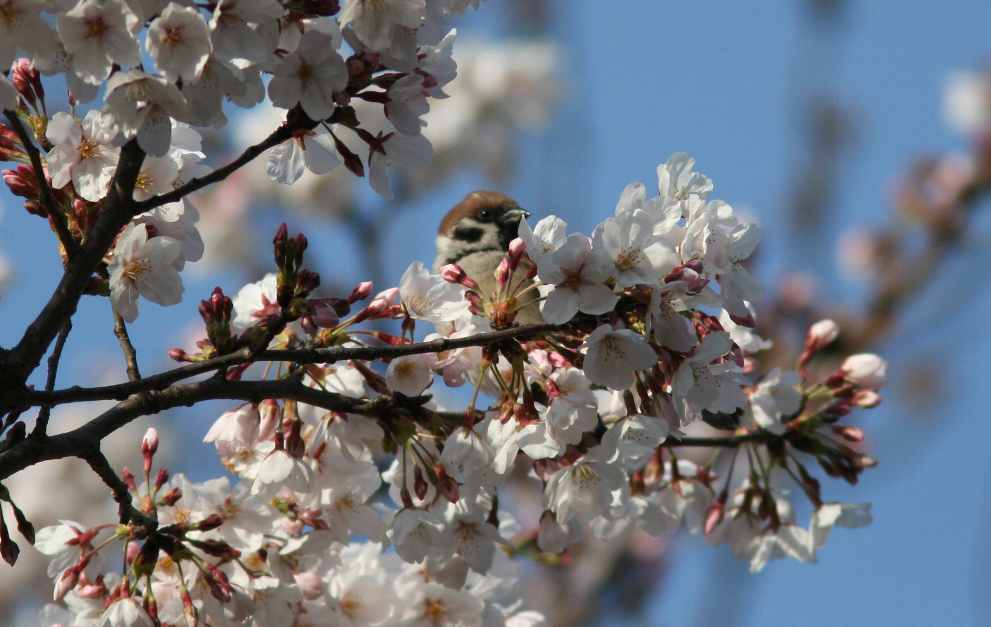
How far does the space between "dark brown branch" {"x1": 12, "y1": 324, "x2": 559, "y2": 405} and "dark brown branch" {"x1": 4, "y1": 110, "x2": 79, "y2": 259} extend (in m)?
0.23

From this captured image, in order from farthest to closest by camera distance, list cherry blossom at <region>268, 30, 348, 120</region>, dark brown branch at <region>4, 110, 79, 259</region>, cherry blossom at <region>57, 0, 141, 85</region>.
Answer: dark brown branch at <region>4, 110, 79, 259</region> < cherry blossom at <region>268, 30, 348, 120</region> < cherry blossom at <region>57, 0, 141, 85</region>

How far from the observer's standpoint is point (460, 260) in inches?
195

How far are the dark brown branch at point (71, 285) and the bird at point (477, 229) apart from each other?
2904 millimetres

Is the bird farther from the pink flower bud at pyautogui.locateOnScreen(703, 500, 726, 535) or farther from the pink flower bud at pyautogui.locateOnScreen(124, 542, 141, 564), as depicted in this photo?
the pink flower bud at pyautogui.locateOnScreen(124, 542, 141, 564)

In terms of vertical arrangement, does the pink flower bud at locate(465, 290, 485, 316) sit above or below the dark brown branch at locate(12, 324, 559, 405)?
above

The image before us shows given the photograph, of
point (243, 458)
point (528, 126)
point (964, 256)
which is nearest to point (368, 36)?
point (243, 458)

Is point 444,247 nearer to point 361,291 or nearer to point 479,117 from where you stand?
point 361,291

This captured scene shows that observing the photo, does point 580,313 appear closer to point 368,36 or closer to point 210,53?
point 368,36

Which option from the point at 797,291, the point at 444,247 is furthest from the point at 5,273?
the point at 797,291

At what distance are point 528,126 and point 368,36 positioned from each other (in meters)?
7.94

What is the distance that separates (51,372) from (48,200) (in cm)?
29

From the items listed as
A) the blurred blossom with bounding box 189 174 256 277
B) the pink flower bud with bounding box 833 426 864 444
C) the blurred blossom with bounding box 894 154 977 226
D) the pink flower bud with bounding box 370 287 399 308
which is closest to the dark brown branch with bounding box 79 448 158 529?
the pink flower bud with bounding box 370 287 399 308

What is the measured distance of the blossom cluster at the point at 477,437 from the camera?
2.00 m

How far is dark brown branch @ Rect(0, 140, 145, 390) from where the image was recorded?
191 cm
